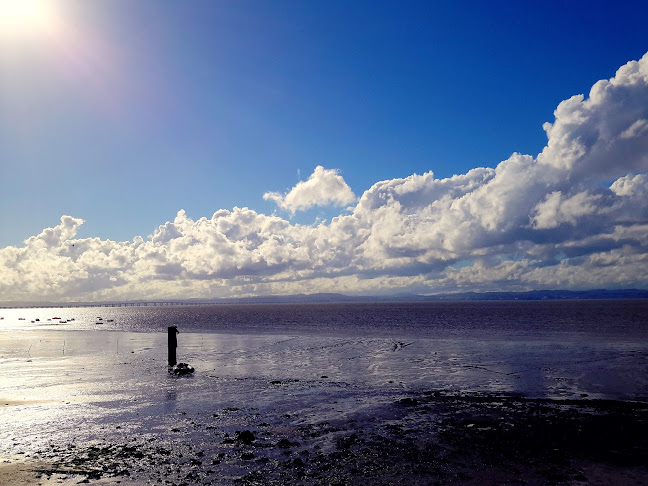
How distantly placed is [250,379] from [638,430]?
25347 millimetres

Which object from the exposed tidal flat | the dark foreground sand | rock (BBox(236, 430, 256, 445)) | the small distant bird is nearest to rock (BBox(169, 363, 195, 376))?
the exposed tidal flat

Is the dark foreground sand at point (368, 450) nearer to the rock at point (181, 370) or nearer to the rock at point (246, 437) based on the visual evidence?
the rock at point (246, 437)

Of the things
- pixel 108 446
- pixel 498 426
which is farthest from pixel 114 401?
pixel 498 426

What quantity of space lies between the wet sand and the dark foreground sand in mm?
74

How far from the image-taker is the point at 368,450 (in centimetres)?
1842

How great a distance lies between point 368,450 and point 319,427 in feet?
13.9

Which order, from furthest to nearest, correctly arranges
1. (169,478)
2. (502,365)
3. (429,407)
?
(502,365)
(429,407)
(169,478)

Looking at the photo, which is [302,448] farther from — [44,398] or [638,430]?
[44,398]

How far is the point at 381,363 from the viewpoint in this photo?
45.9 meters

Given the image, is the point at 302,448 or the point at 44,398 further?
the point at 44,398

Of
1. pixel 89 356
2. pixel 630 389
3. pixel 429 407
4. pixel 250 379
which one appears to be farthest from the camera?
pixel 89 356

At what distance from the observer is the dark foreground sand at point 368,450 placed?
15.7 m

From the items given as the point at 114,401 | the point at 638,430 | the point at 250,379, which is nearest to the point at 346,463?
the point at 638,430

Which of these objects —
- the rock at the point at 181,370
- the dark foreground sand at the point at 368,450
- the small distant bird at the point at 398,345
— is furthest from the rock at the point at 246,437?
the small distant bird at the point at 398,345
